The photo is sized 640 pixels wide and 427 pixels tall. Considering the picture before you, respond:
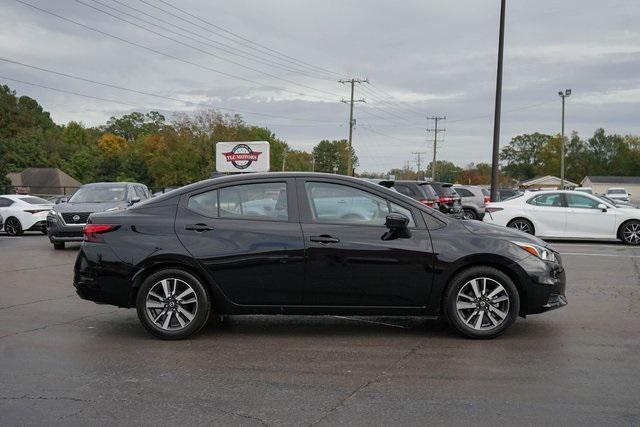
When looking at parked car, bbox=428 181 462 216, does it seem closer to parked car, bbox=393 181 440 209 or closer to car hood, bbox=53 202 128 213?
parked car, bbox=393 181 440 209

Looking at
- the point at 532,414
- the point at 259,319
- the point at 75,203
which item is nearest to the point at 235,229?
the point at 259,319

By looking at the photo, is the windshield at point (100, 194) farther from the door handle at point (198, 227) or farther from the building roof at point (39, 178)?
the building roof at point (39, 178)

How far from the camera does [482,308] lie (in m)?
6.09

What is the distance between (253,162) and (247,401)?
29.0 m

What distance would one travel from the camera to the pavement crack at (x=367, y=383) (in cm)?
423

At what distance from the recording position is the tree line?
76.8 metres

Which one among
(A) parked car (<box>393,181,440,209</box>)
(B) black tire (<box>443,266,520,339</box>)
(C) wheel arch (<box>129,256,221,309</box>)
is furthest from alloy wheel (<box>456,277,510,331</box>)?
(A) parked car (<box>393,181,440,209</box>)

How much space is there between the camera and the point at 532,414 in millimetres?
4191

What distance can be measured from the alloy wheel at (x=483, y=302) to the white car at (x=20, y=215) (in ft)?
58.0

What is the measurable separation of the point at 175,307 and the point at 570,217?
43.2 ft

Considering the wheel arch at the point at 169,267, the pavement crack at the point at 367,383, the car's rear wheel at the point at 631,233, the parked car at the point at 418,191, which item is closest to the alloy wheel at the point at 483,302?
the pavement crack at the point at 367,383

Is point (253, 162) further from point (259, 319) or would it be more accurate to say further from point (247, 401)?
point (247, 401)

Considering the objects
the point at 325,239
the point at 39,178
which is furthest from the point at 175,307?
the point at 39,178

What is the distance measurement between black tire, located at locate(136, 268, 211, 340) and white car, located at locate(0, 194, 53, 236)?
16.0 meters
